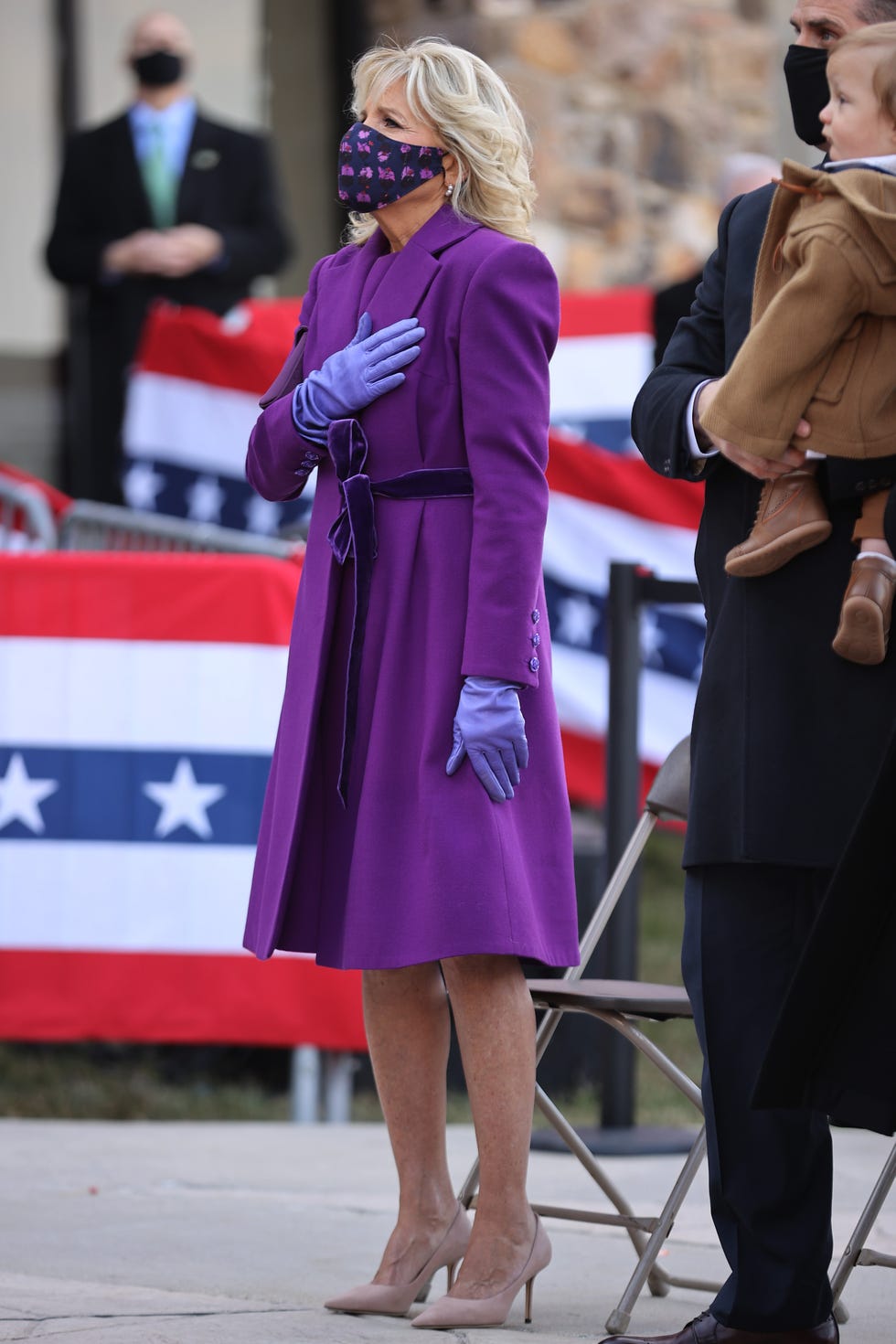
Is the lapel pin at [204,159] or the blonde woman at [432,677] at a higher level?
the lapel pin at [204,159]

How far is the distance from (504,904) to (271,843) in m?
0.42

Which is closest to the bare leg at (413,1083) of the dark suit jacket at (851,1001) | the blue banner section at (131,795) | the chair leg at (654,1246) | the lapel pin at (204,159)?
the chair leg at (654,1246)

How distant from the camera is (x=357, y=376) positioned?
11.1ft

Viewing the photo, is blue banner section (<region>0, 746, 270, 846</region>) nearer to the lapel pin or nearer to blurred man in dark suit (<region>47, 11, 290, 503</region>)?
blurred man in dark suit (<region>47, 11, 290, 503</region>)

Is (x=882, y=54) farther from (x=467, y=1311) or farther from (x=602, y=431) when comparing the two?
(x=602, y=431)

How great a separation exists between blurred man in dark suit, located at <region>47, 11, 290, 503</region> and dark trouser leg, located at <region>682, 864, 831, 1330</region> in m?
5.79

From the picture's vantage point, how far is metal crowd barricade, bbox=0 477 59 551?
6.86 metres

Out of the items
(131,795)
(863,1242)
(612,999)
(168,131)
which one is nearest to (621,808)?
(131,795)

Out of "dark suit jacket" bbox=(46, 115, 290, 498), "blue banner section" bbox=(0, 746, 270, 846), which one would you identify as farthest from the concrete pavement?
"dark suit jacket" bbox=(46, 115, 290, 498)

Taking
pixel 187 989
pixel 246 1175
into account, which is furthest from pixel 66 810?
pixel 246 1175

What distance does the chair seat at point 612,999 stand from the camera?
3.54m

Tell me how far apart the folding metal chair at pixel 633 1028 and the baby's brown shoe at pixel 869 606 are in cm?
85

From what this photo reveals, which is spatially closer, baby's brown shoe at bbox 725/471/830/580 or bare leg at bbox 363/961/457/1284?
baby's brown shoe at bbox 725/471/830/580

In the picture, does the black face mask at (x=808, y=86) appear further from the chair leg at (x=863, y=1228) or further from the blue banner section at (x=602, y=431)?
the blue banner section at (x=602, y=431)
